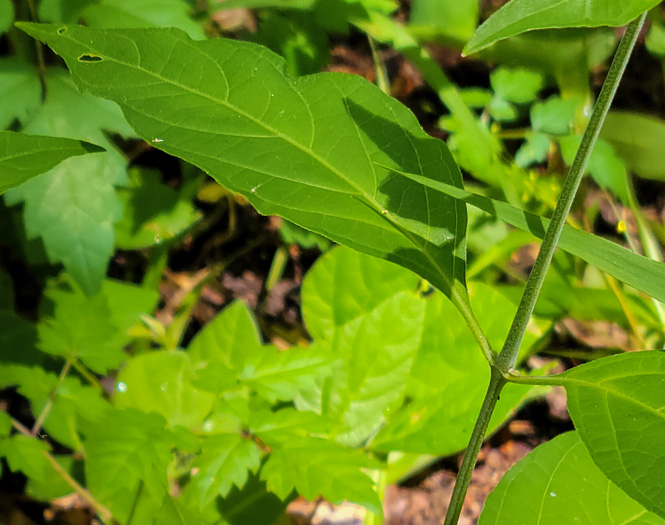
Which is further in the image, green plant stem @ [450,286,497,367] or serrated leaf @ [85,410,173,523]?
serrated leaf @ [85,410,173,523]

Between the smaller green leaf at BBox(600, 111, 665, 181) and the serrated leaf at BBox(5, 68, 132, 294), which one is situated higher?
the smaller green leaf at BBox(600, 111, 665, 181)

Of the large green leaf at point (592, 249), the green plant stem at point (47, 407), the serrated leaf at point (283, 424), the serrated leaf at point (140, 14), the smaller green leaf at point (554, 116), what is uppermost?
the serrated leaf at point (140, 14)

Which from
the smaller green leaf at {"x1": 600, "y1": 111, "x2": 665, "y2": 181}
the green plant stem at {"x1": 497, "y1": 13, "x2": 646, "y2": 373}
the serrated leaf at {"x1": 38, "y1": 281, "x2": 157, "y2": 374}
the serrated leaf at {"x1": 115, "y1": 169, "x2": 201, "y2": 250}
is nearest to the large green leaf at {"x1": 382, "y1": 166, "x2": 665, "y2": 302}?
the green plant stem at {"x1": 497, "y1": 13, "x2": 646, "y2": 373}

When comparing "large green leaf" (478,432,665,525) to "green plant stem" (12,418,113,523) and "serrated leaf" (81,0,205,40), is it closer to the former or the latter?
"green plant stem" (12,418,113,523)

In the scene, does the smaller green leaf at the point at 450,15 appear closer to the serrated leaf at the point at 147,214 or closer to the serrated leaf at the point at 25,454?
the serrated leaf at the point at 147,214

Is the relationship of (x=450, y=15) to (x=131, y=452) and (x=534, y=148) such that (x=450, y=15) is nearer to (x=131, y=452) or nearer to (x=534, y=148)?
(x=534, y=148)

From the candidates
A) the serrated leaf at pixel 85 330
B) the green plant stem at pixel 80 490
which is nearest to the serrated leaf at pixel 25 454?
the green plant stem at pixel 80 490
